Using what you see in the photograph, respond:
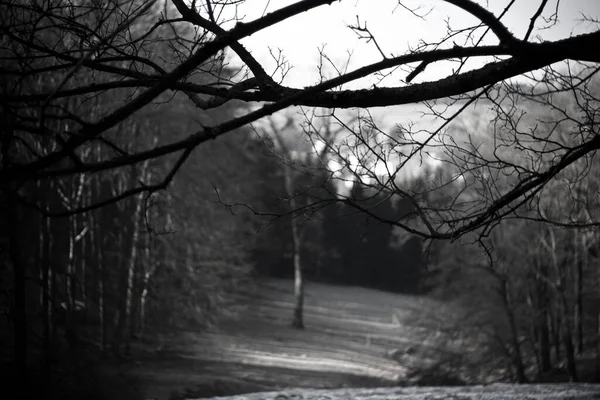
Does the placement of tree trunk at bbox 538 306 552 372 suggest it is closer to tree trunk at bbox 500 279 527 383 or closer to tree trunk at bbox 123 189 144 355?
tree trunk at bbox 500 279 527 383

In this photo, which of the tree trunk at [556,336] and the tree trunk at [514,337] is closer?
the tree trunk at [514,337]

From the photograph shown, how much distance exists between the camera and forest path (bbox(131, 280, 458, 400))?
18203 mm

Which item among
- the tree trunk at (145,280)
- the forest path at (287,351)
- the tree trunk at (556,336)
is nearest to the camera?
the forest path at (287,351)

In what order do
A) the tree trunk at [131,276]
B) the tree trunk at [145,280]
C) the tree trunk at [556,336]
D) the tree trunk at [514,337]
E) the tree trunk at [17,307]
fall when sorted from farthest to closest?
the tree trunk at [145,280] < the tree trunk at [556,336] < the tree trunk at [131,276] < the tree trunk at [514,337] < the tree trunk at [17,307]

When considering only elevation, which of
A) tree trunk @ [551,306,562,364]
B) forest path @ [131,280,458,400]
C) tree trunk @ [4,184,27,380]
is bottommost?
forest path @ [131,280,458,400]

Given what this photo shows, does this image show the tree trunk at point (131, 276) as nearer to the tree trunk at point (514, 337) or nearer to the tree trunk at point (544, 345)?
the tree trunk at point (514, 337)

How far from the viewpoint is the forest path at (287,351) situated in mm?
18203

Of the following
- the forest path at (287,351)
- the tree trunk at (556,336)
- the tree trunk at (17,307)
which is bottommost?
the forest path at (287,351)

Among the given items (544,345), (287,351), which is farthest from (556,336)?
(287,351)

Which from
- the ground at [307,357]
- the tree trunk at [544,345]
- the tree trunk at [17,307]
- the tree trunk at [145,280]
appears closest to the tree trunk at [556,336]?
the tree trunk at [544,345]

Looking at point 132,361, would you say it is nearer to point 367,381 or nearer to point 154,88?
point 367,381

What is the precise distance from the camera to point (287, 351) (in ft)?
80.7

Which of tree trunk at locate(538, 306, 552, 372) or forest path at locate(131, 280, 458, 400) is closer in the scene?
forest path at locate(131, 280, 458, 400)

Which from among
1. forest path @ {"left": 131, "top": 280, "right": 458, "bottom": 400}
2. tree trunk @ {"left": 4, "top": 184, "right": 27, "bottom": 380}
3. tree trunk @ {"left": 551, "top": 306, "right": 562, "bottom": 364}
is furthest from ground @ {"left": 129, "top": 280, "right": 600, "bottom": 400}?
tree trunk @ {"left": 4, "top": 184, "right": 27, "bottom": 380}
